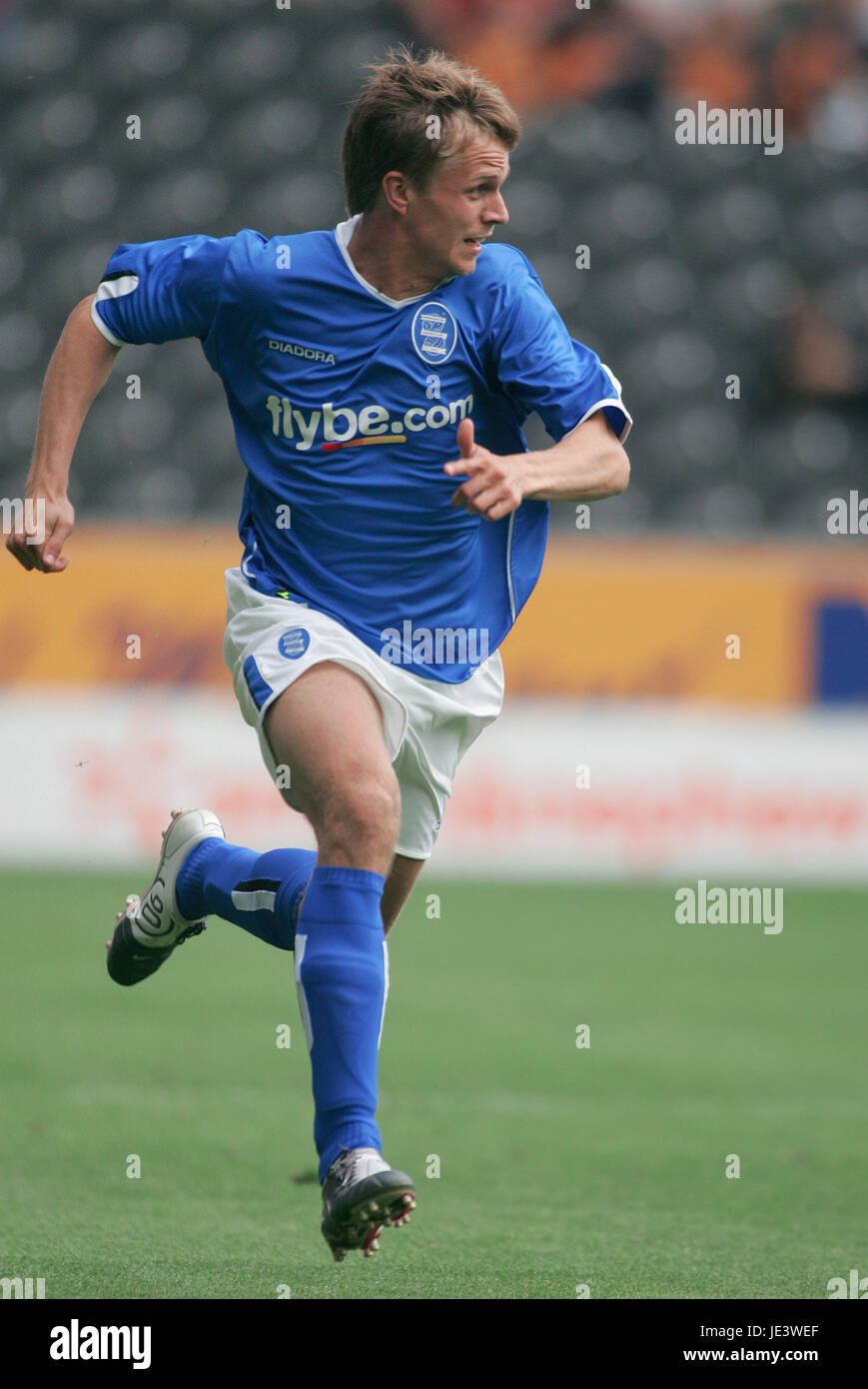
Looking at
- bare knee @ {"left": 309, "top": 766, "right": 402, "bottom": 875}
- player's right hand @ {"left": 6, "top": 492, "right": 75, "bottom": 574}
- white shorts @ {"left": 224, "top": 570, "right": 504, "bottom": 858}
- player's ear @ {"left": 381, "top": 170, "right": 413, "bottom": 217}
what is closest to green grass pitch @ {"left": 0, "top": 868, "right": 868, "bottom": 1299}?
bare knee @ {"left": 309, "top": 766, "right": 402, "bottom": 875}

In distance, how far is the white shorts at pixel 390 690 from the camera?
3.69 m

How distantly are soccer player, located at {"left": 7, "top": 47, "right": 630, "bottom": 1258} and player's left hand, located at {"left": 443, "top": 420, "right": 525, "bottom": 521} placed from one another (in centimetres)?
22

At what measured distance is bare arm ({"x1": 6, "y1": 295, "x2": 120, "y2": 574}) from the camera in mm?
3775

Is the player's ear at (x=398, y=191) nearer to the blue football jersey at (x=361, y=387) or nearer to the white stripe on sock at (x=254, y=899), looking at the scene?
the blue football jersey at (x=361, y=387)

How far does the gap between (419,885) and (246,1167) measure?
5.86 metres

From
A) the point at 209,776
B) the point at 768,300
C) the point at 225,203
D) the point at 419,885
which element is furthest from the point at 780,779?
the point at 225,203

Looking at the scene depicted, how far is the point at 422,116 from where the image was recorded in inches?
146

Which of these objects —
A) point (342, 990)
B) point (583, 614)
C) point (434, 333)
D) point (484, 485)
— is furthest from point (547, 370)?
point (583, 614)

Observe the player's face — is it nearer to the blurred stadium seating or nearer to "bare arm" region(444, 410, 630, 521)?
"bare arm" region(444, 410, 630, 521)

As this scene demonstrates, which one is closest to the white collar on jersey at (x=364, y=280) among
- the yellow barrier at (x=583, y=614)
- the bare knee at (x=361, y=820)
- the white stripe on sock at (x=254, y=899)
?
the bare knee at (x=361, y=820)

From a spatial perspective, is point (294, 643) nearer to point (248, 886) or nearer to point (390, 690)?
point (390, 690)

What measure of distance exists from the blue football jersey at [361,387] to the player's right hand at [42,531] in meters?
0.42

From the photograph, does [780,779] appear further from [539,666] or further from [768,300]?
[768,300]

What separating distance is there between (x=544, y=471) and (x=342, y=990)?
1.07m
